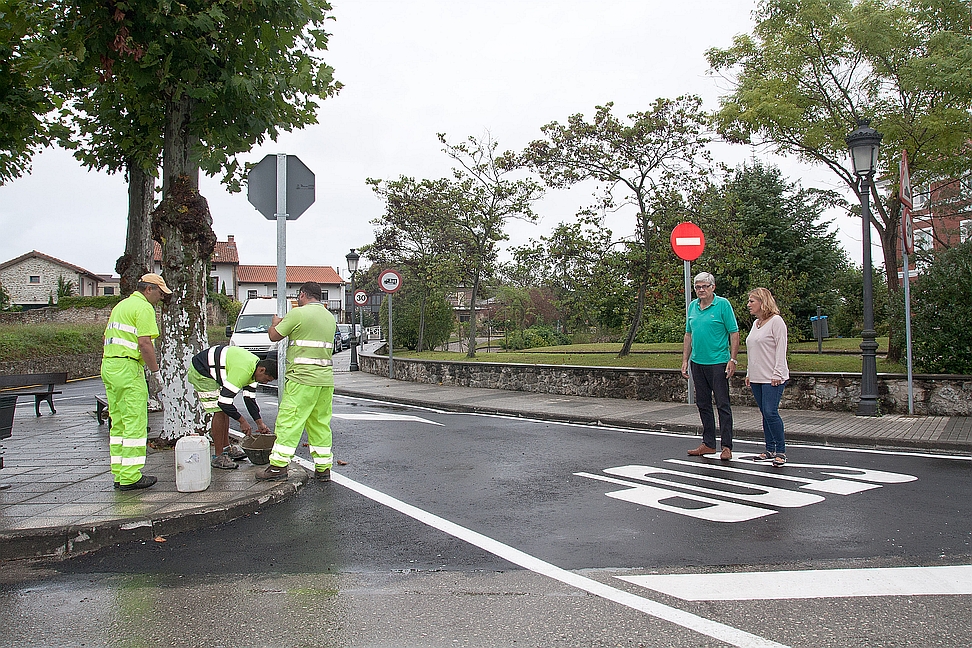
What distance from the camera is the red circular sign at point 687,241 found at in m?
12.3

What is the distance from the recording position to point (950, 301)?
1113 cm

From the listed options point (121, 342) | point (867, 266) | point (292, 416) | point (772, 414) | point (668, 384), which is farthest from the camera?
point (668, 384)

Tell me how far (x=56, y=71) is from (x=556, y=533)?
8233 millimetres

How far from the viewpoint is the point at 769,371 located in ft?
24.9

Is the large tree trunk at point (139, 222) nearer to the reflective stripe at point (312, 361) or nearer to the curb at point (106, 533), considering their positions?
the reflective stripe at point (312, 361)

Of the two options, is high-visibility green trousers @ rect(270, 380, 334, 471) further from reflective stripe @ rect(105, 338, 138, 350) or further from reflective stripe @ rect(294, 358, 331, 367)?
reflective stripe @ rect(105, 338, 138, 350)

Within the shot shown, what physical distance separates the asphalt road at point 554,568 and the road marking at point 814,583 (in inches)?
0.7

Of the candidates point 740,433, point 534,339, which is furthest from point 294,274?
point 740,433

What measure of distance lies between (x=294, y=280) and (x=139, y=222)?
316ft

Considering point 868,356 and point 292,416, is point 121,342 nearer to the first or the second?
point 292,416

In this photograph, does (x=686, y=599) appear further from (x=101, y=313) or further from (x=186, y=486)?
(x=101, y=313)

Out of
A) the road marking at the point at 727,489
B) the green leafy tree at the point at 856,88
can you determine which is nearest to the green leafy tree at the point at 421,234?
the green leafy tree at the point at 856,88

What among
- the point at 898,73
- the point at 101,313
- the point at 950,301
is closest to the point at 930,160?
the point at 898,73

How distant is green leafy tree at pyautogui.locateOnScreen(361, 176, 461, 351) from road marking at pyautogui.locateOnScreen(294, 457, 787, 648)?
18.2 m
